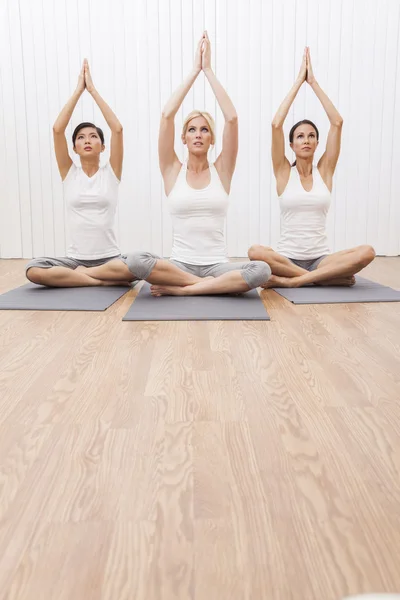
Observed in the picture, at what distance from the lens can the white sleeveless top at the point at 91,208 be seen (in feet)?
12.0

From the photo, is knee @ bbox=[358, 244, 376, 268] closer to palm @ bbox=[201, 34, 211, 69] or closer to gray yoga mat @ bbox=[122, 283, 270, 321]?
gray yoga mat @ bbox=[122, 283, 270, 321]

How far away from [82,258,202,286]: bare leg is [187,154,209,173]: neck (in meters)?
0.61

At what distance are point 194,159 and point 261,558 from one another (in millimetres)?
2806

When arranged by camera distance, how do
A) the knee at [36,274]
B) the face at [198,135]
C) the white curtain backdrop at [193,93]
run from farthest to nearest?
the white curtain backdrop at [193,93] → the knee at [36,274] → the face at [198,135]

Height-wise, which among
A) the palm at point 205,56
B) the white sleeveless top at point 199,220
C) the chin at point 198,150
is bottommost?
the white sleeveless top at point 199,220

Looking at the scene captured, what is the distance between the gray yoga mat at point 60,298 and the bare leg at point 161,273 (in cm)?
10

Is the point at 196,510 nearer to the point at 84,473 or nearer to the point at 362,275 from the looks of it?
the point at 84,473

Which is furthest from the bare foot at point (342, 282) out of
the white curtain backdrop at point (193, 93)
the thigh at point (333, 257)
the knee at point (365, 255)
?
the white curtain backdrop at point (193, 93)

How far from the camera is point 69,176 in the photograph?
12.1ft

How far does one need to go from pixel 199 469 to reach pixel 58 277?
2460 millimetres

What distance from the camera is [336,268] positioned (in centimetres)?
353

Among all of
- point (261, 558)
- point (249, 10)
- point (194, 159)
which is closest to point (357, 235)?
point (249, 10)

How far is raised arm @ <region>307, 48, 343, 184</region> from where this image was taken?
11.8 feet

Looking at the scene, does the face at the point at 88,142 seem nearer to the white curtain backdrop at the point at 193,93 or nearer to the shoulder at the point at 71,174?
the shoulder at the point at 71,174
